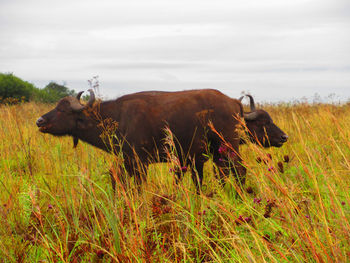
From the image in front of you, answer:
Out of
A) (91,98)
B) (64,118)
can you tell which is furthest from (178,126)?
(64,118)

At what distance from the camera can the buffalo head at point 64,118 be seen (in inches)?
233

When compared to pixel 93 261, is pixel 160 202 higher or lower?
higher

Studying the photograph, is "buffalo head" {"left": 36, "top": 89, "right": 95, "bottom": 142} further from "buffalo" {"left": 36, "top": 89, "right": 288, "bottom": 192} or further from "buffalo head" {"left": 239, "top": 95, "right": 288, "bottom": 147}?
"buffalo head" {"left": 239, "top": 95, "right": 288, "bottom": 147}

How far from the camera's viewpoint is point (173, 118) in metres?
5.13

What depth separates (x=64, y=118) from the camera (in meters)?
5.96

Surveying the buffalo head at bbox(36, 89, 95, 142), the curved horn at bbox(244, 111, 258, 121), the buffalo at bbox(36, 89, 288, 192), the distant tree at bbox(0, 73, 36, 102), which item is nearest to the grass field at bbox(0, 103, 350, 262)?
the buffalo at bbox(36, 89, 288, 192)

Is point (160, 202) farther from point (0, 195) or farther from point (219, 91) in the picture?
point (219, 91)

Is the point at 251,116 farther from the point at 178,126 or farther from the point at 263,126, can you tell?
the point at 178,126

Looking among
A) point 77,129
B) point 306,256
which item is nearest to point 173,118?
point 77,129

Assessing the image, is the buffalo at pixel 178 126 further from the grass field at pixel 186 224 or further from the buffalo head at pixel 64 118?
the grass field at pixel 186 224

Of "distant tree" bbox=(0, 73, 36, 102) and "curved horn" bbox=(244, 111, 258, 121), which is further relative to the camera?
"distant tree" bbox=(0, 73, 36, 102)

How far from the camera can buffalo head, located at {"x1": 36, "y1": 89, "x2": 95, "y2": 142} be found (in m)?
5.92

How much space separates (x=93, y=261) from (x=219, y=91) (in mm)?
3713

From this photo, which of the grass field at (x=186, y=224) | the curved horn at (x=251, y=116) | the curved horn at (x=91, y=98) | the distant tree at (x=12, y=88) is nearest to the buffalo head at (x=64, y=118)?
the curved horn at (x=91, y=98)
